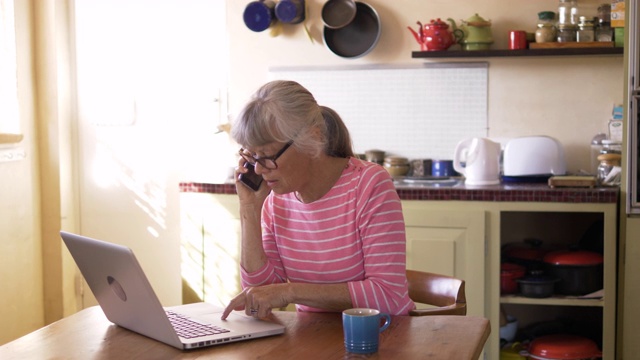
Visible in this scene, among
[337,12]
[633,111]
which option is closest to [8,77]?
[337,12]

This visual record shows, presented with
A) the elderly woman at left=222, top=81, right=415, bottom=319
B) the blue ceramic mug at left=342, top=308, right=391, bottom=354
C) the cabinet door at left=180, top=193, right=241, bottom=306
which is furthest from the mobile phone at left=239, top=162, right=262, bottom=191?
the cabinet door at left=180, top=193, right=241, bottom=306

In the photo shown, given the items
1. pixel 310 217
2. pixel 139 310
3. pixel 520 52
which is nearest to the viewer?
pixel 139 310

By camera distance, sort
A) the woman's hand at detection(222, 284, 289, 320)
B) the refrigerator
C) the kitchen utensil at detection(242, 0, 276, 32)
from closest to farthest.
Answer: the woman's hand at detection(222, 284, 289, 320), the refrigerator, the kitchen utensil at detection(242, 0, 276, 32)

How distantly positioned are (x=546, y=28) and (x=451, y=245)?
40.7 inches

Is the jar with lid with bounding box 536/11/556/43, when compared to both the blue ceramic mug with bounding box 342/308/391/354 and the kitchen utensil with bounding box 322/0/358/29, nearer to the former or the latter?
the kitchen utensil with bounding box 322/0/358/29

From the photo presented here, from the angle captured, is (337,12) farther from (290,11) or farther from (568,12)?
(568,12)

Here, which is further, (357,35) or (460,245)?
(357,35)

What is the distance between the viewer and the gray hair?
6.54 ft

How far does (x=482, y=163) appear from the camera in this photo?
3570 mm

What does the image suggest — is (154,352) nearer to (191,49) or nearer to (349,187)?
(349,187)

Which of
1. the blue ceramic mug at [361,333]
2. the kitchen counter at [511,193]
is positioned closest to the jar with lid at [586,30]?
the kitchen counter at [511,193]

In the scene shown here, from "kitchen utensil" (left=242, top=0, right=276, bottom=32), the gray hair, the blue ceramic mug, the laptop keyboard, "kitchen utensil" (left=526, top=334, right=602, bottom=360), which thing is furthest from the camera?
"kitchen utensil" (left=242, top=0, right=276, bottom=32)

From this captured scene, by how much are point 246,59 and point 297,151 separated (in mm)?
2117

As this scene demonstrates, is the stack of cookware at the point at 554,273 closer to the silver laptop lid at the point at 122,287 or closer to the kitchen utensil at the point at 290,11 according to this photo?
the kitchen utensil at the point at 290,11
